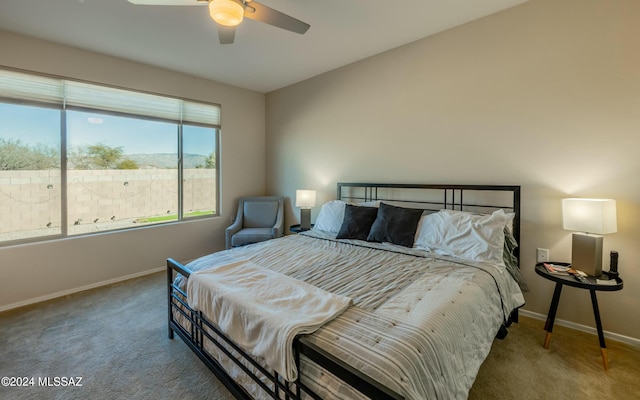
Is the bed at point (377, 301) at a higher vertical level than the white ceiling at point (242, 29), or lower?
lower

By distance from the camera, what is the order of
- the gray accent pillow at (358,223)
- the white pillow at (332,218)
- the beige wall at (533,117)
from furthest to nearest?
1. the white pillow at (332,218)
2. the gray accent pillow at (358,223)
3. the beige wall at (533,117)

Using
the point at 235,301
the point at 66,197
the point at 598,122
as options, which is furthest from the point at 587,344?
the point at 66,197

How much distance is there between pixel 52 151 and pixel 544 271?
15.6 feet

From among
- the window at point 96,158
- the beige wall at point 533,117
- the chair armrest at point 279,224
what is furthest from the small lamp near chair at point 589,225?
the window at point 96,158

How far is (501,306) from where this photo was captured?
181cm

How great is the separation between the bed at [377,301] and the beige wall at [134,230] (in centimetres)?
180

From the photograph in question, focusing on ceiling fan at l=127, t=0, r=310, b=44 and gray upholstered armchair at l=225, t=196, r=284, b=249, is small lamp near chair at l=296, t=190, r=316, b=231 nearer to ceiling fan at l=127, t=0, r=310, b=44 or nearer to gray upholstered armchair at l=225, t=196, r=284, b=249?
gray upholstered armchair at l=225, t=196, r=284, b=249

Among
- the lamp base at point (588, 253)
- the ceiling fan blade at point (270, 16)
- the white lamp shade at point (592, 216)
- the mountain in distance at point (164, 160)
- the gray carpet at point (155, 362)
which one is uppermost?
the ceiling fan blade at point (270, 16)

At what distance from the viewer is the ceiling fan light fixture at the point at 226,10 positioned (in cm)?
162

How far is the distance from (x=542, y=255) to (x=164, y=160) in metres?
4.45

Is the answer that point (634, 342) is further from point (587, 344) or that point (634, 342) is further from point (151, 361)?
point (151, 361)

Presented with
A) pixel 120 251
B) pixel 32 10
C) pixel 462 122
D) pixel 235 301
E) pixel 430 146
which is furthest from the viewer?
pixel 120 251

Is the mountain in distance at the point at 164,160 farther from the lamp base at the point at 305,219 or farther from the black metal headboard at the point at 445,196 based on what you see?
the black metal headboard at the point at 445,196

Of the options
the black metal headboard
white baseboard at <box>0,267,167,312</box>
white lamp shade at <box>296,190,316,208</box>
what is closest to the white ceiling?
the black metal headboard
